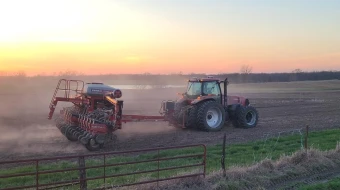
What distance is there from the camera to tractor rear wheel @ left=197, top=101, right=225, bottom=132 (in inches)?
693

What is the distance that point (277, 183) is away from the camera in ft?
30.6

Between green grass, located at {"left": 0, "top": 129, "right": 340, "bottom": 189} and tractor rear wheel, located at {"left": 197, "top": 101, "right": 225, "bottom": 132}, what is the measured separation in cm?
287

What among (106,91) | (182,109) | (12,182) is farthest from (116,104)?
(12,182)

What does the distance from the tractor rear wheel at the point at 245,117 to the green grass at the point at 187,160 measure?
285 centimetres

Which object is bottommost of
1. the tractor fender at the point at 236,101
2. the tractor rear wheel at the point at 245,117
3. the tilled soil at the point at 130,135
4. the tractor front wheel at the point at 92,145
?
the tilled soil at the point at 130,135

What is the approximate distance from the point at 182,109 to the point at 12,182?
9585mm

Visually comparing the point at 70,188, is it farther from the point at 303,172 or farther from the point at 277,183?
the point at 303,172

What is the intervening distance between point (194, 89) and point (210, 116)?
151cm

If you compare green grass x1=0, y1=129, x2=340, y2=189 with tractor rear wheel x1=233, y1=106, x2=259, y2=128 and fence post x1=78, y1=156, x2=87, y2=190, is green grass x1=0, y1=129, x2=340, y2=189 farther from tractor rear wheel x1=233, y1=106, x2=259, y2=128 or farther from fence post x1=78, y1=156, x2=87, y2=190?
tractor rear wheel x1=233, y1=106, x2=259, y2=128

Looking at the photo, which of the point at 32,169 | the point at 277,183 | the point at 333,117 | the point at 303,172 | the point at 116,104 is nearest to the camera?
the point at 277,183

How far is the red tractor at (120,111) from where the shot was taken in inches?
558

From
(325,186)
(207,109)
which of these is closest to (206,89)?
(207,109)

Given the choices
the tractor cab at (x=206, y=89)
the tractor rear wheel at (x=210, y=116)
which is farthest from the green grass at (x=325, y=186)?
the tractor cab at (x=206, y=89)

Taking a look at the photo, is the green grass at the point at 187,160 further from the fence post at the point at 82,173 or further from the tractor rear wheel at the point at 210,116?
the tractor rear wheel at the point at 210,116
